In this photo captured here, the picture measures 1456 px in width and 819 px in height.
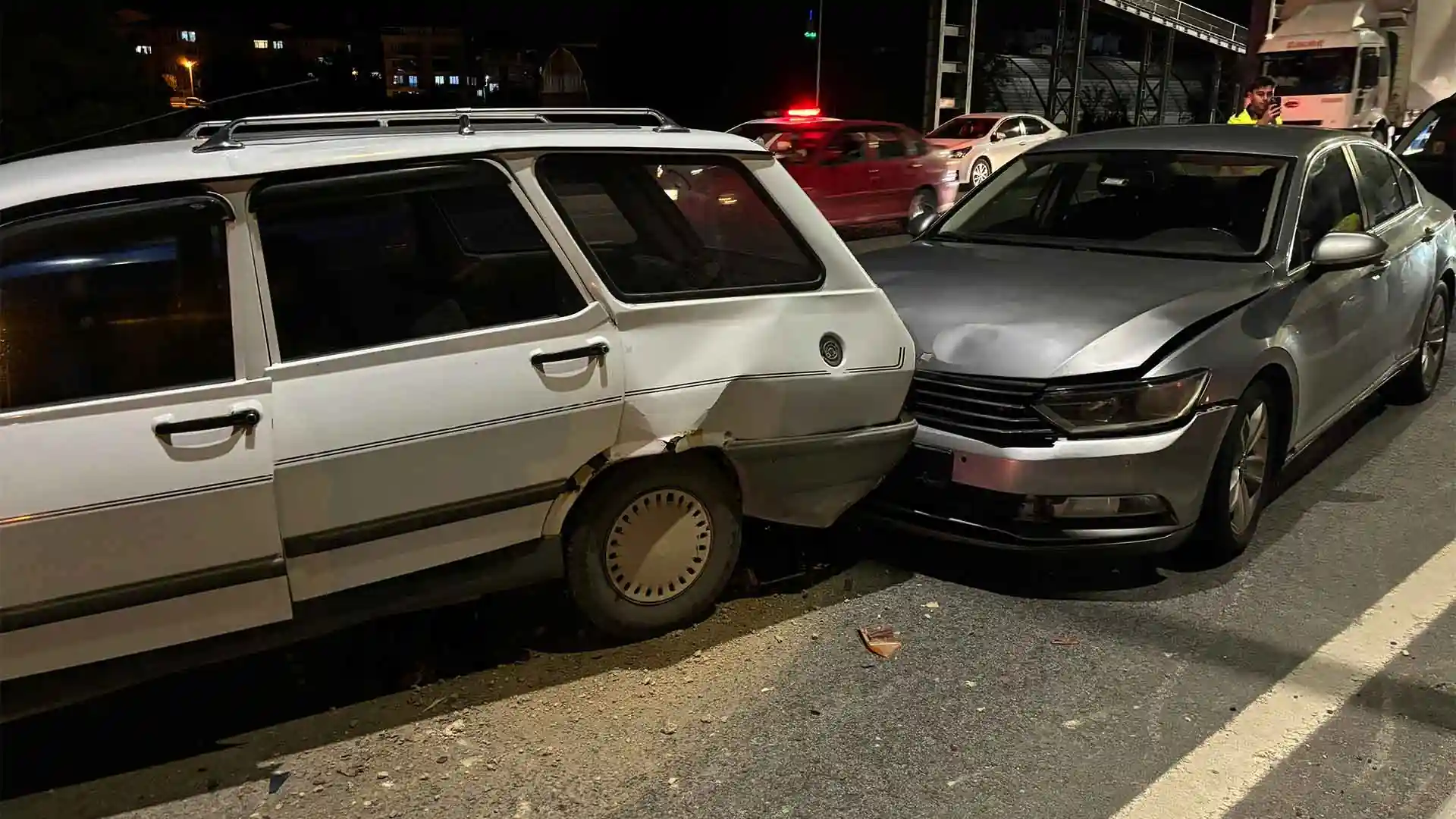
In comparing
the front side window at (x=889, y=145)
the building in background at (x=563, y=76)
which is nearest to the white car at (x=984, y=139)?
the front side window at (x=889, y=145)

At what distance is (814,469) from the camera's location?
369cm

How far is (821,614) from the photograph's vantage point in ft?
12.7

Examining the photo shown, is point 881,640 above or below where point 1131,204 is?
below

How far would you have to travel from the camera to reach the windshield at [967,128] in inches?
738

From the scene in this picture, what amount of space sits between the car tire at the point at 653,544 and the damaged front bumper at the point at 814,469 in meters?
0.10

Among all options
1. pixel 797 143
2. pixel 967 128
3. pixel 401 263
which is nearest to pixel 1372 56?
pixel 967 128

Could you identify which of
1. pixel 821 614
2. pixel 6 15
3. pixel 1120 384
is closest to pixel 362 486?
pixel 821 614

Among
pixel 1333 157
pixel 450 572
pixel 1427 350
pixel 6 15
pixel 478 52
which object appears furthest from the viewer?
pixel 478 52

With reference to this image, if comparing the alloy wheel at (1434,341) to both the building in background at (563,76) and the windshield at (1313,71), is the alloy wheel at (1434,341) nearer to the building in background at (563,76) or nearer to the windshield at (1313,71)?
the building in background at (563,76)

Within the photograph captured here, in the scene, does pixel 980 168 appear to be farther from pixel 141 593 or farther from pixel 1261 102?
pixel 141 593

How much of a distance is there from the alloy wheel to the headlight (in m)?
3.36

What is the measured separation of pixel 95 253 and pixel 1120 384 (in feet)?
10.1

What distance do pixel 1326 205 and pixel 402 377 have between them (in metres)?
4.16

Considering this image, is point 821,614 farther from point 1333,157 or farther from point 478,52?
point 478,52
